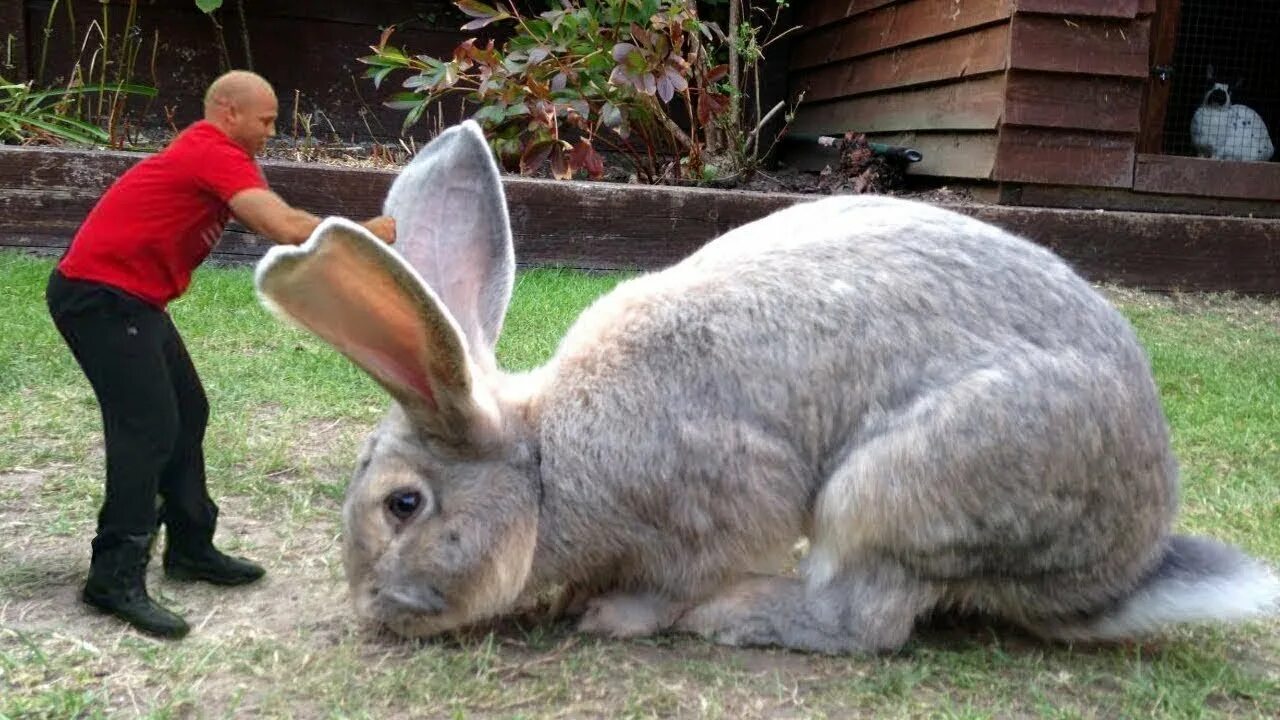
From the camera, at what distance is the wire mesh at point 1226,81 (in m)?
8.95

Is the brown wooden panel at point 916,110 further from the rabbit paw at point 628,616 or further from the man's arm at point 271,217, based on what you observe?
the man's arm at point 271,217

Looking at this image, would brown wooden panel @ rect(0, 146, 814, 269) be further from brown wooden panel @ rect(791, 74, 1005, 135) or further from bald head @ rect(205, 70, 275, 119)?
bald head @ rect(205, 70, 275, 119)

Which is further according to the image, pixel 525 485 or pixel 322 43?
pixel 322 43

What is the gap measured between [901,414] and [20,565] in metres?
2.16

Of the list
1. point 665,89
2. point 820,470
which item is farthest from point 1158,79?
point 820,470

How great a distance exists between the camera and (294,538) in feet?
10.2

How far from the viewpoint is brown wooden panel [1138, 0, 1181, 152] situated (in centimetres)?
769

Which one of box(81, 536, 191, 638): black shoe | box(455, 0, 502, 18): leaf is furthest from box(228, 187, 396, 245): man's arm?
box(455, 0, 502, 18): leaf

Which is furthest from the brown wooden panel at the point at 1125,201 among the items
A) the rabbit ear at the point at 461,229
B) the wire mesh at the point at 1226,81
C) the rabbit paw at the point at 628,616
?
the rabbit paw at the point at 628,616

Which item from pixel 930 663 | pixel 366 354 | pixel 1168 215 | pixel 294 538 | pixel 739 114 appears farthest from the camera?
pixel 739 114

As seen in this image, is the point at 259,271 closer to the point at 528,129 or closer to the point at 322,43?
the point at 528,129

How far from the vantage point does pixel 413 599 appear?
2504mm

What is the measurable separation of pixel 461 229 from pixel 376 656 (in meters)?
1.05

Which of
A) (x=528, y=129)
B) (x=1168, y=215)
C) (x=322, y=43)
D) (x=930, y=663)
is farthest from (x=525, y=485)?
(x=322, y=43)
